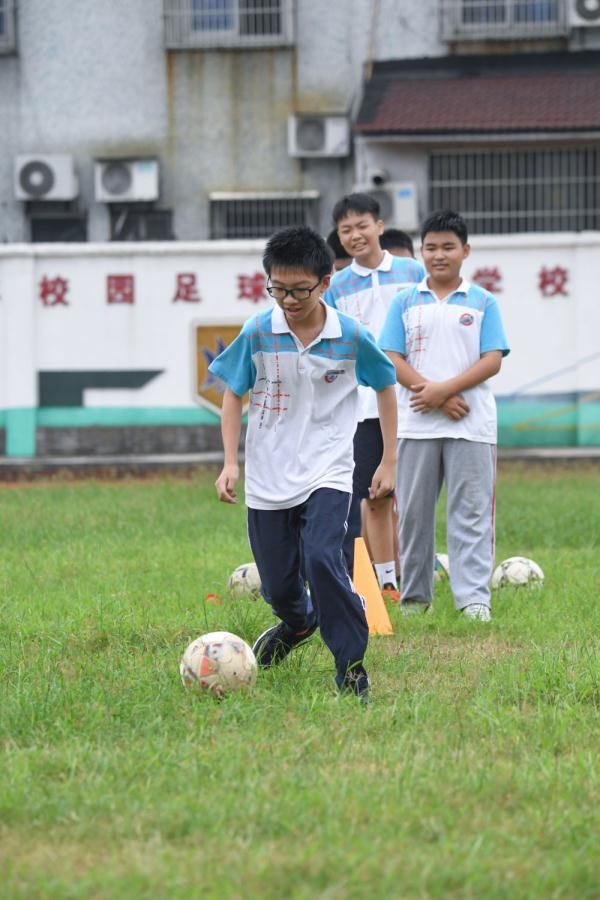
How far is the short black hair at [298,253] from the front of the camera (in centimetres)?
537

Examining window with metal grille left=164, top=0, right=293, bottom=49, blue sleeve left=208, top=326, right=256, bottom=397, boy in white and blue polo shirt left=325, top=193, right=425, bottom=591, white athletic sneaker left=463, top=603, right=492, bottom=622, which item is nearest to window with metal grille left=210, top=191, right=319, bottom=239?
window with metal grille left=164, top=0, right=293, bottom=49

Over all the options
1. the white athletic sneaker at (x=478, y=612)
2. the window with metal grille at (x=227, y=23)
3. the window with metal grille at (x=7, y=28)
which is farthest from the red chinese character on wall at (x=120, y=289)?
the white athletic sneaker at (x=478, y=612)

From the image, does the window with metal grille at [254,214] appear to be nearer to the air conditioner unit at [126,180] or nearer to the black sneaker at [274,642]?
the air conditioner unit at [126,180]

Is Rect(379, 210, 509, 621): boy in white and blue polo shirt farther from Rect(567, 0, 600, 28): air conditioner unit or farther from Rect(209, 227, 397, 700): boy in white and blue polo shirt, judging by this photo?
Rect(567, 0, 600, 28): air conditioner unit

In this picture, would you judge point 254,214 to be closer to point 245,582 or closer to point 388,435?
point 245,582

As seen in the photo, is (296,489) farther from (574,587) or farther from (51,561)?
(51,561)

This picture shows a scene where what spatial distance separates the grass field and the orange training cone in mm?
168

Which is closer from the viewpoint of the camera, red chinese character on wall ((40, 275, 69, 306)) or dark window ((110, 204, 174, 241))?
red chinese character on wall ((40, 275, 69, 306))

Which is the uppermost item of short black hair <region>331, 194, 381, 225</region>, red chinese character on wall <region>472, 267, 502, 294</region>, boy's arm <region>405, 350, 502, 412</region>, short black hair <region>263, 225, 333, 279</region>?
short black hair <region>331, 194, 381, 225</region>

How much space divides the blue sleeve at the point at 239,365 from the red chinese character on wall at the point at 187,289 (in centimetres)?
1191

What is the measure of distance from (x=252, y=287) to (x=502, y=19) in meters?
7.28

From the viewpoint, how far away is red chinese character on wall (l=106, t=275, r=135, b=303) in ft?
58.0

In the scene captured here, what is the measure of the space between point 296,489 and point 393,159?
16.6 m

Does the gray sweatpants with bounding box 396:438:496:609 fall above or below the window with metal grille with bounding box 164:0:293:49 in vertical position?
below
